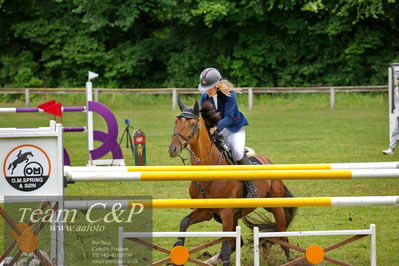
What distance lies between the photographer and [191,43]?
102ft

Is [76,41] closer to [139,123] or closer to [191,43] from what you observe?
[191,43]

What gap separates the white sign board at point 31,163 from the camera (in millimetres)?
4777

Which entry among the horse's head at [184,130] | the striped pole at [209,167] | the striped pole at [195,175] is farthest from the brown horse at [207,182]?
the striped pole at [195,175]

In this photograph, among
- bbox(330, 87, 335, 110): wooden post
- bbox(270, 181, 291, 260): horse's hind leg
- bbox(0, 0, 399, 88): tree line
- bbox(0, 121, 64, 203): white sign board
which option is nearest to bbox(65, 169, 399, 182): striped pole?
bbox(0, 121, 64, 203): white sign board

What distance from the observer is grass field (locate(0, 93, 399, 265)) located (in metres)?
8.12

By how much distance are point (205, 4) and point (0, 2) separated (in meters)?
8.82

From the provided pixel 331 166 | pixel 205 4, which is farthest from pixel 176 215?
pixel 205 4

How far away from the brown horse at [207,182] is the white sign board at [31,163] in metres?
1.69

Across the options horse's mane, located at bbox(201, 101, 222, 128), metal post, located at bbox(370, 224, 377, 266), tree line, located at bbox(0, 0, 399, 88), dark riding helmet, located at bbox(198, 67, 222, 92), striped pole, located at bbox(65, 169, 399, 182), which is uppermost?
tree line, located at bbox(0, 0, 399, 88)

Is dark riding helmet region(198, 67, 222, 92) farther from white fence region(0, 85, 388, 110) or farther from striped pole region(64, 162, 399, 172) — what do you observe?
white fence region(0, 85, 388, 110)

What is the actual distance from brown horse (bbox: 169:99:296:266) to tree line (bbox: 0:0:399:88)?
21747mm

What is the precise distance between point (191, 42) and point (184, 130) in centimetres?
2484

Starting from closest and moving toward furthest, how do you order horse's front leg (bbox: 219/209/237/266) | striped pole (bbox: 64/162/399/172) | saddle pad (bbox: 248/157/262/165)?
striped pole (bbox: 64/162/399/172), horse's front leg (bbox: 219/209/237/266), saddle pad (bbox: 248/157/262/165)

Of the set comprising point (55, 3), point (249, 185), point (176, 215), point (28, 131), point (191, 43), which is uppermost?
point (55, 3)
